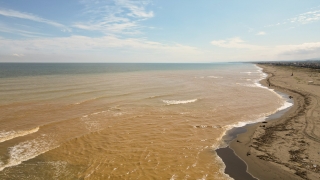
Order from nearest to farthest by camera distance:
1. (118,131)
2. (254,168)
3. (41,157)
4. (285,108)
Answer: (254,168), (41,157), (118,131), (285,108)

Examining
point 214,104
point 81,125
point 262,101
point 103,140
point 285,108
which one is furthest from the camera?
point 262,101

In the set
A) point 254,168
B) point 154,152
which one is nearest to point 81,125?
point 154,152

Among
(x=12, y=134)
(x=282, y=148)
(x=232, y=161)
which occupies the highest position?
(x=12, y=134)

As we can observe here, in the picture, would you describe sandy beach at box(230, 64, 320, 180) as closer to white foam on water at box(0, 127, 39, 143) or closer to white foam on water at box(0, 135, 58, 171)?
white foam on water at box(0, 135, 58, 171)

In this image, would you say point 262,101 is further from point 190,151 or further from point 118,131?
point 118,131

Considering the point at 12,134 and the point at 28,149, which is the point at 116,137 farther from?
the point at 12,134

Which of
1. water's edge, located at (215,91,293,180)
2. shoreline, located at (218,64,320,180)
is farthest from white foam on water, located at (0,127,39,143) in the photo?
shoreline, located at (218,64,320,180)

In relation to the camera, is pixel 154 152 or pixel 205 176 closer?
pixel 205 176

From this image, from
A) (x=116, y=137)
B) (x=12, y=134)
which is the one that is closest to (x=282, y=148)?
(x=116, y=137)

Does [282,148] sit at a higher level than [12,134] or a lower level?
lower
